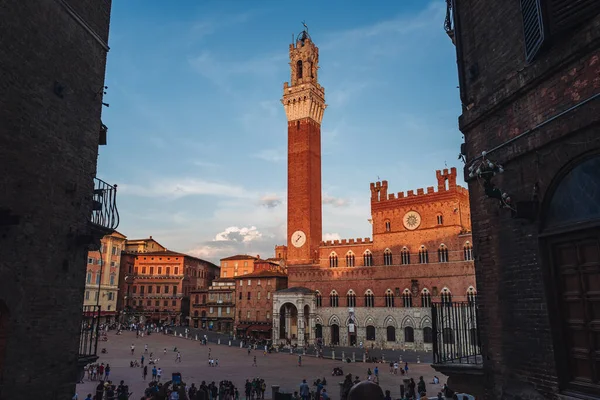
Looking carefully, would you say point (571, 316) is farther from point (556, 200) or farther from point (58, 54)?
point (58, 54)

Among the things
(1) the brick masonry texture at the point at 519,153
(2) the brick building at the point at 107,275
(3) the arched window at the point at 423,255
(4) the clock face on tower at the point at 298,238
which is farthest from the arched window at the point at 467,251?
(2) the brick building at the point at 107,275

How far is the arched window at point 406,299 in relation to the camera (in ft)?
147

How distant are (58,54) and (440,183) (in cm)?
4189

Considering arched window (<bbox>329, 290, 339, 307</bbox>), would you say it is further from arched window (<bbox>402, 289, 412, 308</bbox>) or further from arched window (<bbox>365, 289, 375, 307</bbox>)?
arched window (<bbox>402, 289, 412, 308</bbox>)

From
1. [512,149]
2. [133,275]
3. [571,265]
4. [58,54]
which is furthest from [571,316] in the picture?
[133,275]

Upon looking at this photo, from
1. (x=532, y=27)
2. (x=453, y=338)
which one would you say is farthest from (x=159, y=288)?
(x=532, y=27)

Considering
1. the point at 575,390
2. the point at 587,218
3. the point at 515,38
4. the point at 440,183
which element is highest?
the point at 440,183

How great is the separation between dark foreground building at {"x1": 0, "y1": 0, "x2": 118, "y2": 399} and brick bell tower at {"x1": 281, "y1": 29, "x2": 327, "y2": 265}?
140 feet

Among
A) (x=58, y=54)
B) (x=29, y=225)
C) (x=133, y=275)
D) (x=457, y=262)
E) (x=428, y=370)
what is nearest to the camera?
(x=29, y=225)

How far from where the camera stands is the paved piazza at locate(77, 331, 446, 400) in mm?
25281

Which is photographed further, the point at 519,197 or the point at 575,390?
the point at 519,197

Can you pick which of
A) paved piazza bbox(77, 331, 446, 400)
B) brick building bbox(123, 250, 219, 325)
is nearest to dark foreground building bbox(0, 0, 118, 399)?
paved piazza bbox(77, 331, 446, 400)

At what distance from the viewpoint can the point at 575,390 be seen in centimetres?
536

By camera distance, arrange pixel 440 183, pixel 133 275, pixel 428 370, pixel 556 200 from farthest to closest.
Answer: pixel 133 275, pixel 440 183, pixel 428 370, pixel 556 200
